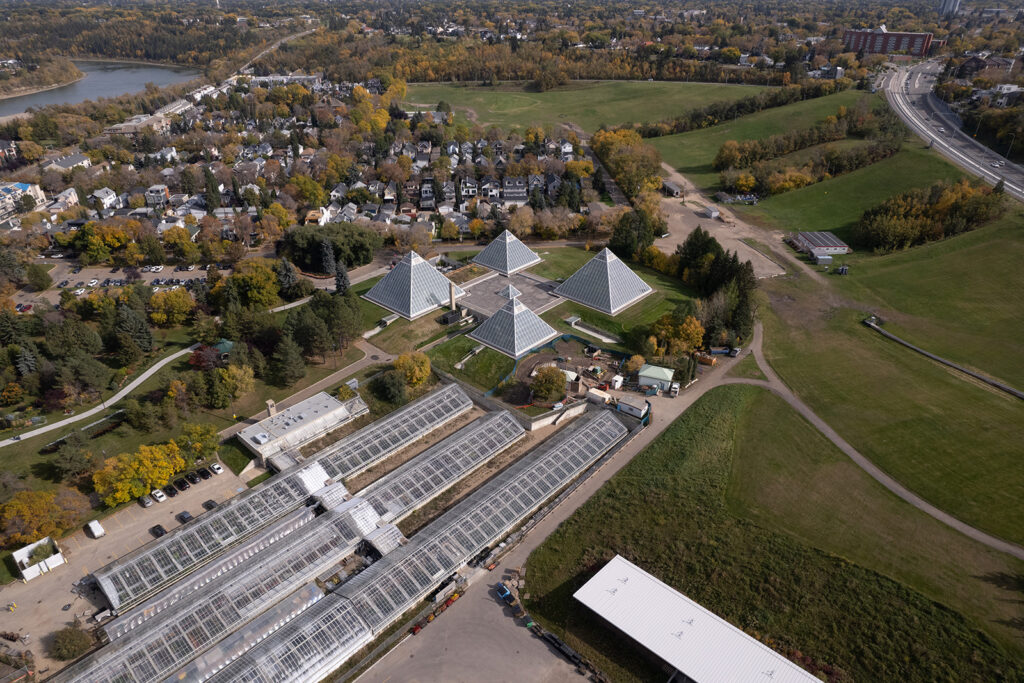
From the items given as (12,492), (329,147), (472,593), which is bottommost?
(472,593)

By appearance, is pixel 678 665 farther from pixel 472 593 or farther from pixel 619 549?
pixel 472 593

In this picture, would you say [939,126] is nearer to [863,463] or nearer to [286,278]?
[863,463]

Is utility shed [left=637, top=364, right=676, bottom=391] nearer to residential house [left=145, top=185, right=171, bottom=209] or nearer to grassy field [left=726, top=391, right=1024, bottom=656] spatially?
grassy field [left=726, top=391, right=1024, bottom=656]

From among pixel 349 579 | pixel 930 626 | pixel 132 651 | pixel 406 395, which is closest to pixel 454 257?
pixel 406 395

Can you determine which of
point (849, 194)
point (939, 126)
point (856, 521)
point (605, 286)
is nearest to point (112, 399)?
point (605, 286)

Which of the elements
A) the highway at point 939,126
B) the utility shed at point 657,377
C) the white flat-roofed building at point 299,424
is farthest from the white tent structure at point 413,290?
the highway at point 939,126
